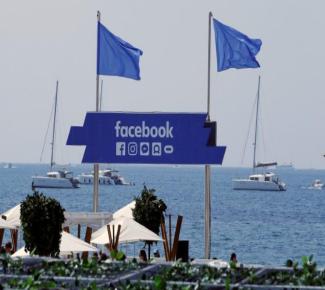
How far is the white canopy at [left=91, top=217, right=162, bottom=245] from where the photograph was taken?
33.3 m

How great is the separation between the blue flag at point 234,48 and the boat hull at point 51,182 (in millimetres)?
146388

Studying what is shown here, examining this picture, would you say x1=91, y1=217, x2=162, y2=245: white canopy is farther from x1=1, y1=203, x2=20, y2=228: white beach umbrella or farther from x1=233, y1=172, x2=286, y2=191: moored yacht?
x1=233, y1=172, x2=286, y2=191: moored yacht

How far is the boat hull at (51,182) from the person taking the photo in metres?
186

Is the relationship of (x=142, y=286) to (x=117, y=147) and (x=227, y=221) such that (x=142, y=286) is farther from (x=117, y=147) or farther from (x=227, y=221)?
(x=227, y=221)

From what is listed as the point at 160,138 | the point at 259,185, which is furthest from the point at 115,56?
the point at 259,185

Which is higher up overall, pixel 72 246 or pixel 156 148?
pixel 156 148

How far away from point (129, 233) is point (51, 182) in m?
155

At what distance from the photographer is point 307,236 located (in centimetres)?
9781

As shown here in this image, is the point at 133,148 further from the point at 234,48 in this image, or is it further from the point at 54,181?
the point at 54,181

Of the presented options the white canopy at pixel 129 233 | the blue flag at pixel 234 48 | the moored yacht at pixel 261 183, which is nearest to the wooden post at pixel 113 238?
the white canopy at pixel 129 233

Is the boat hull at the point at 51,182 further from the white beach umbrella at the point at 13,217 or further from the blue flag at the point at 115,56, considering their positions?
the white beach umbrella at the point at 13,217

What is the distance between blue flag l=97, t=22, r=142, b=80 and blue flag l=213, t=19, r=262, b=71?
3086 millimetres

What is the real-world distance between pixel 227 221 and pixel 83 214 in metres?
79.6

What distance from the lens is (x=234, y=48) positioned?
3909 centimetres
